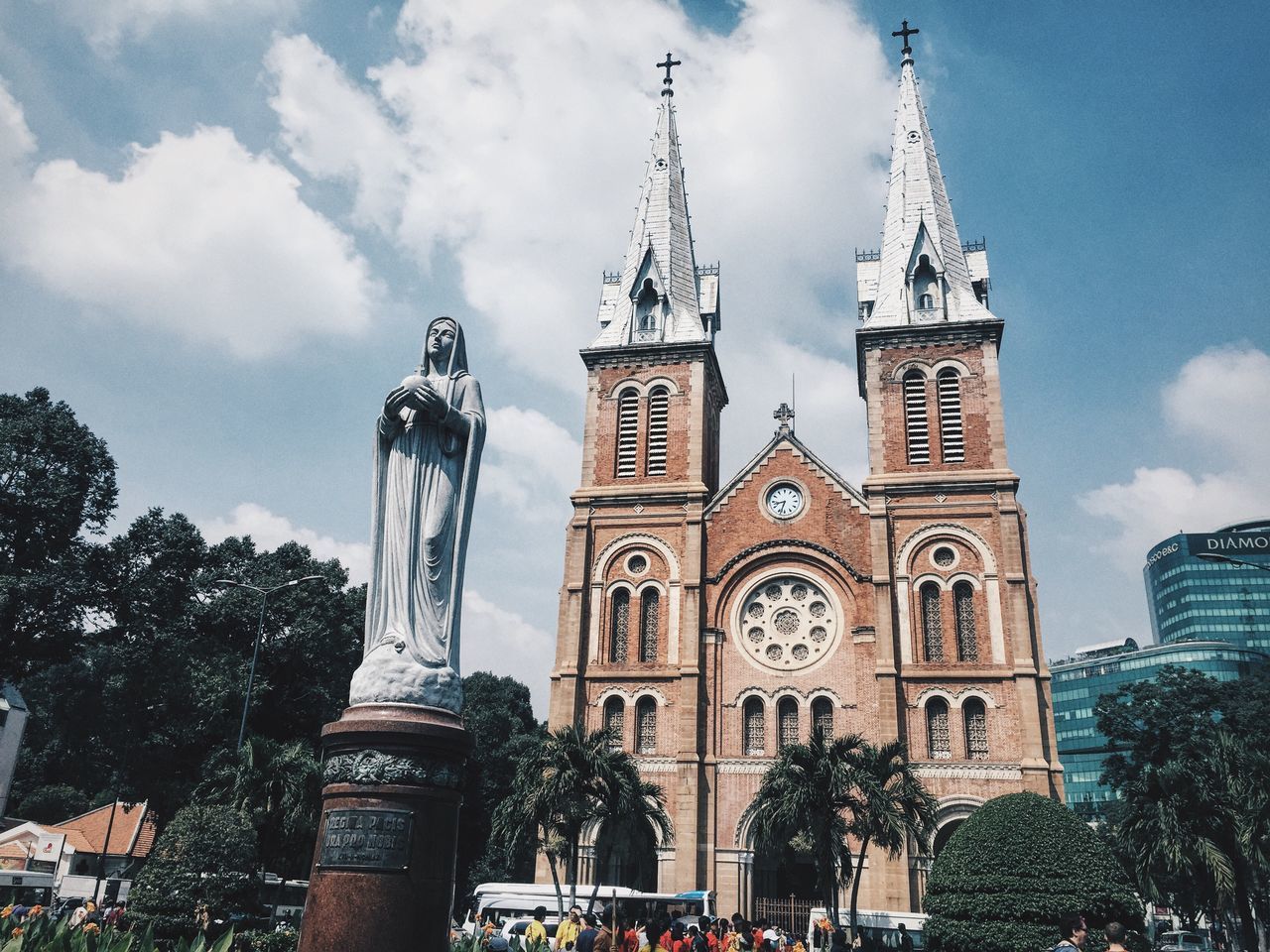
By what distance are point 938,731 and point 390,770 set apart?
25385 mm

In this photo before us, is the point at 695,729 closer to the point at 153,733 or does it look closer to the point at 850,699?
the point at 850,699

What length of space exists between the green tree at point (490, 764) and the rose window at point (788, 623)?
1069 centimetres

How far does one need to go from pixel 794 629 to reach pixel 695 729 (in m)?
4.53

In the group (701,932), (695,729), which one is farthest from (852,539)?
(701,932)

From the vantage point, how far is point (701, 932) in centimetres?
1599

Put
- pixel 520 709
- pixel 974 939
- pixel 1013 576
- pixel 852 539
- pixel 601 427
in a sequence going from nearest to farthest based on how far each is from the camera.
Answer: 1. pixel 974 939
2. pixel 1013 576
3. pixel 852 539
4. pixel 601 427
5. pixel 520 709

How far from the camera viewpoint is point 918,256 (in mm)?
35969

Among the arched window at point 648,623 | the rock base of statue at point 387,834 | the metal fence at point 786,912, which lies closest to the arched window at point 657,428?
the arched window at point 648,623

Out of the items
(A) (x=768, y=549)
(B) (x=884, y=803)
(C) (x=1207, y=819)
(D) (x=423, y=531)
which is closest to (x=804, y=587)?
(A) (x=768, y=549)

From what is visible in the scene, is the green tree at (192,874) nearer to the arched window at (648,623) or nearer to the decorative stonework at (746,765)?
the decorative stonework at (746,765)

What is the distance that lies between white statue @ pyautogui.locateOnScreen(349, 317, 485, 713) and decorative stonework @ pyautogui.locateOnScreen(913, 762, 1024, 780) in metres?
23.2

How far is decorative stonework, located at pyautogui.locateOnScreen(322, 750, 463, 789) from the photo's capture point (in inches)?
277

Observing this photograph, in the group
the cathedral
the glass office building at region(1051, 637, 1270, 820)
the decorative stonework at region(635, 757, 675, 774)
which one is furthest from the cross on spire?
the glass office building at region(1051, 637, 1270, 820)

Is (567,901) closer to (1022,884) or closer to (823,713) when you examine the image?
(823,713)
